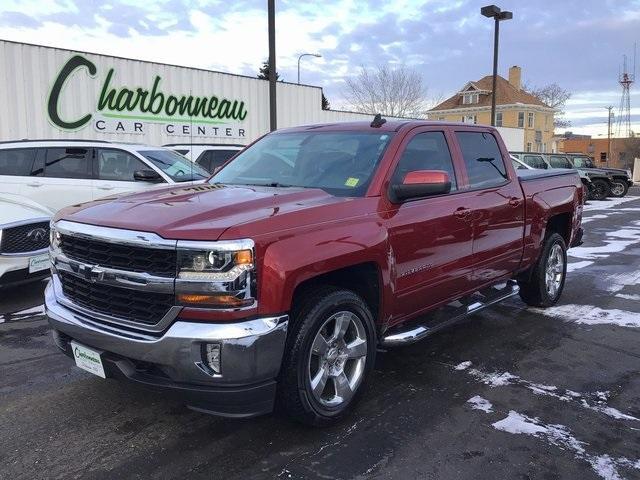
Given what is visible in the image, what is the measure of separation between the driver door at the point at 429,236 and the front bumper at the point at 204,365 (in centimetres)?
115

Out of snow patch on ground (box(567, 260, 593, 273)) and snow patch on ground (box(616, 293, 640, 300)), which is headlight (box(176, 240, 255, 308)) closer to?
snow patch on ground (box(616, 293, 640, 300))

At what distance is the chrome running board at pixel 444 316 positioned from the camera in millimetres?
3999

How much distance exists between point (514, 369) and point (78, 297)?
10.6 feet

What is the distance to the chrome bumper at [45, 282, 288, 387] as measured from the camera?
291 cm

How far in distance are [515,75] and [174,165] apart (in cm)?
6464

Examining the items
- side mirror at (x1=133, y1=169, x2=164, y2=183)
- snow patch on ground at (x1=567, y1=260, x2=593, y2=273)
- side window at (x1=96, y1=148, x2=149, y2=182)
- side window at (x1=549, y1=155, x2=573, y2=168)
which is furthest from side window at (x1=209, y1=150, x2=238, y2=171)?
side window at (x1=549, y1=155, x2=573, y2=168)

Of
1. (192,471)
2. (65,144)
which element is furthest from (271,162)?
(65,144)

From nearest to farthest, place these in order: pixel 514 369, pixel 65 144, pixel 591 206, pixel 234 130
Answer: pixel 514 369, pixel 65 144, pixel 234 130, pixel 591 206

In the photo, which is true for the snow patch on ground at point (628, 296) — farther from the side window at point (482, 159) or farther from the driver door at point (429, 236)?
the driver door at point (429, 236)

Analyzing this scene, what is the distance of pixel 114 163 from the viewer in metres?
8.78

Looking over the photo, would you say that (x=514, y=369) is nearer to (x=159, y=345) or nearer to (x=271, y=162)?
(x=271, y=162)

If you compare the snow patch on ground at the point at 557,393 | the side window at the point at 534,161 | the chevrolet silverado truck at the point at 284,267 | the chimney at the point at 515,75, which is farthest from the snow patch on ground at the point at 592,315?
the chimney at the point at 515,75

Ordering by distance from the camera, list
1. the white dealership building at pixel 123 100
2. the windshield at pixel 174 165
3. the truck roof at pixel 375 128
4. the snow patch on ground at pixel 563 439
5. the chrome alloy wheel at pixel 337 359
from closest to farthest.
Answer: the snow patch on ground at pixel 563 439
the chrome alloy wheel at pixel 337 359
the truck roof at pixel 375 128
the windshield at pixel 174 165
the white dealership building at pixel 123 100

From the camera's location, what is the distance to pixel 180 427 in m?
3.56
